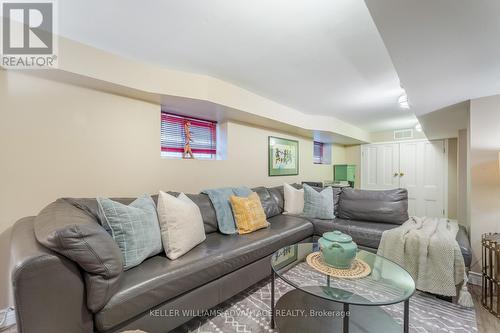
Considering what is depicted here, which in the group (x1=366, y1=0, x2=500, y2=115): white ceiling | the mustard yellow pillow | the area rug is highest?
(x1=366, y1=0, x2=500, y2=115): white ceiling

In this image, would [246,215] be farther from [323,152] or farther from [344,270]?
[323,152]

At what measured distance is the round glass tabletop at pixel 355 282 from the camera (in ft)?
4.18

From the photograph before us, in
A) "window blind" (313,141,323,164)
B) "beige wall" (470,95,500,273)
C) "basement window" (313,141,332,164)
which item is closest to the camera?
"beige wall" (470,95,500,273)

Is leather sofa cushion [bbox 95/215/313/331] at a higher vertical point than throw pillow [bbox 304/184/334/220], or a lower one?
lower

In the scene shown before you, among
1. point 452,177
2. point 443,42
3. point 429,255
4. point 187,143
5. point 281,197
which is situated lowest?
point 429,255

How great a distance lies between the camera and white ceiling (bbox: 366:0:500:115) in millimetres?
1025

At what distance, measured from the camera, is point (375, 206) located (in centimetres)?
283

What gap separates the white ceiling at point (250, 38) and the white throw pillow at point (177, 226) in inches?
50.4

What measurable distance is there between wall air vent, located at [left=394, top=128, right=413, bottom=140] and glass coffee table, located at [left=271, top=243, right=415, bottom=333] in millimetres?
4619

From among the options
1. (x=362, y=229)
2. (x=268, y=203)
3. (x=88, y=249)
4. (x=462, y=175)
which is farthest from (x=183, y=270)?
(x=462, y=175)

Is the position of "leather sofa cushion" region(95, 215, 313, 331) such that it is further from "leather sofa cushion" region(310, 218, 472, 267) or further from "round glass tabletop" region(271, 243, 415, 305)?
"leather sofa cushion" region(310, 218, 472, 267)

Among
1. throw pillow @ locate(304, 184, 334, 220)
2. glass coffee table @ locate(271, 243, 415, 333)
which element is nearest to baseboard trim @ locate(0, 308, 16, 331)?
glass coffee table @ locate(271, 243, 415, 333)

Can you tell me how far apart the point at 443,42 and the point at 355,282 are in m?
1.58

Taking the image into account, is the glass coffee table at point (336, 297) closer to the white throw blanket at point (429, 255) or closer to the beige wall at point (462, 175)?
the white throw blanket at point (429, 255)
